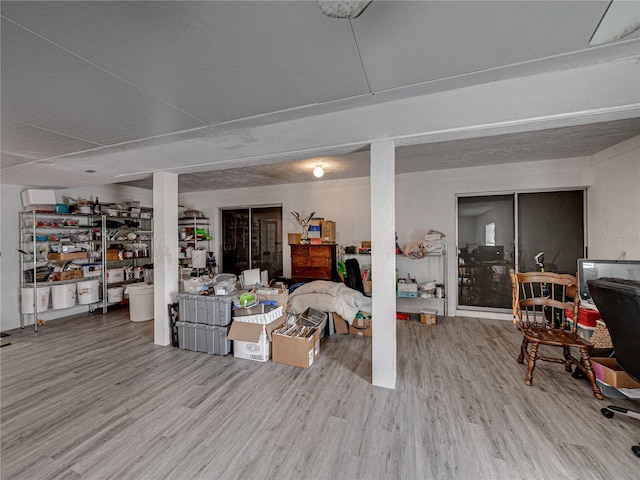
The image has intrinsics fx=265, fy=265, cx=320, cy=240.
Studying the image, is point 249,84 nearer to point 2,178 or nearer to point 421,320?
point 421,320

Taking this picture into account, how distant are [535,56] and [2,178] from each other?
629 centimetres

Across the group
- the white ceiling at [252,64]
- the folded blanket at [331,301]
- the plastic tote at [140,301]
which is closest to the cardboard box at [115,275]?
the plastic tote at [140,301]

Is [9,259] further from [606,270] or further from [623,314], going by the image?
[606,270]

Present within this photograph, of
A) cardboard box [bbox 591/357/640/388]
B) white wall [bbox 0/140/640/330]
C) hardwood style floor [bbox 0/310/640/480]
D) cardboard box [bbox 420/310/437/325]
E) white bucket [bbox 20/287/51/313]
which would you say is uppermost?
white wall [bbox 0/140/640/330]

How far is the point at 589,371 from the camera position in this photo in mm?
2355

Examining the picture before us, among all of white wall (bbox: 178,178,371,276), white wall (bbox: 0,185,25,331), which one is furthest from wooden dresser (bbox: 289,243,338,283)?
white wall (bbox: 0,185,25,331)

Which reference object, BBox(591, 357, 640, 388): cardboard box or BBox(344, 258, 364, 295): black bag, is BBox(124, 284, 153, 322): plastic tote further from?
BBox(591, 357, 640, 388): cardboard box

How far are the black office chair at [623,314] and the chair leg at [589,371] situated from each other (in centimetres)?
36

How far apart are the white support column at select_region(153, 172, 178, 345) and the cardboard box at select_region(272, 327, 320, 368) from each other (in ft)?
5.35

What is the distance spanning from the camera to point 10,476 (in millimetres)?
1565

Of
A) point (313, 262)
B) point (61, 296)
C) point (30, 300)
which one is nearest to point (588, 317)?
point (313, 262)

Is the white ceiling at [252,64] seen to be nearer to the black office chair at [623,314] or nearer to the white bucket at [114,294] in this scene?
the black office chair at [623,314]

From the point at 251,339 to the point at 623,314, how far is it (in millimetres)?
3060

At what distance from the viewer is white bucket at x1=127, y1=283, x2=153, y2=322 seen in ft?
14.3
